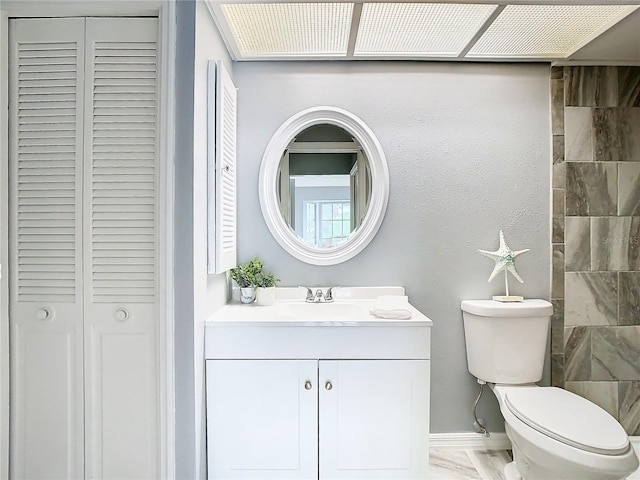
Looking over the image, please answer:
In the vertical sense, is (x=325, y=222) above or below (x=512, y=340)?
above

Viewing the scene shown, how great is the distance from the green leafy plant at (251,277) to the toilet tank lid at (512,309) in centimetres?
102

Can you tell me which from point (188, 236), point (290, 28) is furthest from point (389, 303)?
point (290, 28)

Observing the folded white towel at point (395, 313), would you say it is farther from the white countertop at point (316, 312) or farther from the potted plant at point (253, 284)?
the potted plant at point (253, 284)

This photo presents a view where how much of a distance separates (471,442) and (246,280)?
1.48 metres

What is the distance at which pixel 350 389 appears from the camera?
1880 mm

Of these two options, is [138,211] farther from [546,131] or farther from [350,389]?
[546,131]

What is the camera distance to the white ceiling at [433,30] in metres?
1.89

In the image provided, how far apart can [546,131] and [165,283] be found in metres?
2.07

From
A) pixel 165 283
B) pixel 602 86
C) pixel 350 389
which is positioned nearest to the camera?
pixel 165 283

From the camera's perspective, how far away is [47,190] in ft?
5.58

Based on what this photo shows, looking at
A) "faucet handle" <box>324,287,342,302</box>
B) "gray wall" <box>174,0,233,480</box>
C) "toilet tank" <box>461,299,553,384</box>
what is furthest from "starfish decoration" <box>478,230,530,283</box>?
"gray wall" <box>174,0,233,480</box>

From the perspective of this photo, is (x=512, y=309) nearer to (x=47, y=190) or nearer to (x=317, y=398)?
(x=317, y=398)

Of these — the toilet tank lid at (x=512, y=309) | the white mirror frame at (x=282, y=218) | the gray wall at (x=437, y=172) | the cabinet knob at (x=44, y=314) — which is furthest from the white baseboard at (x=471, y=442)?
the cabinet knob at (x=44, y=314)

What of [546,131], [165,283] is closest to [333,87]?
[546,131]
